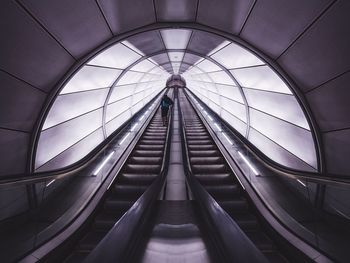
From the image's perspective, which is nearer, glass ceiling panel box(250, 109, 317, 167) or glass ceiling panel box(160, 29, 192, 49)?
glass ceiling panel box(250, 109, 317, 167)

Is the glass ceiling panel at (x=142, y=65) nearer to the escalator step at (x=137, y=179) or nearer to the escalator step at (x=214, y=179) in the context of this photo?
the escalator step at (x=137, y=179)

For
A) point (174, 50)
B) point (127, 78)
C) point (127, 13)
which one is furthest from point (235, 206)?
point (127, 78)

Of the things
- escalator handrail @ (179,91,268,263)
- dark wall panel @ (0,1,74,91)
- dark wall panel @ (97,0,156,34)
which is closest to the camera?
escalator handrail @ (179,91,268,263)

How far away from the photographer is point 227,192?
4.00 m

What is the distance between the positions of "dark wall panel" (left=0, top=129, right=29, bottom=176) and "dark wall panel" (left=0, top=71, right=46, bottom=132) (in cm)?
18

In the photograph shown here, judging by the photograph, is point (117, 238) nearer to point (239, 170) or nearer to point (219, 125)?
point (239, 170)

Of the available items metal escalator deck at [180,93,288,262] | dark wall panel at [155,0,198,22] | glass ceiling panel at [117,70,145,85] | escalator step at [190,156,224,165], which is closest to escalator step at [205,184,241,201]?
metal escalator deck at [180,93,288,262]

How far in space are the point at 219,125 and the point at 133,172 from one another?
5211mm

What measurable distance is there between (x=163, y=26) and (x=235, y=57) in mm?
2865

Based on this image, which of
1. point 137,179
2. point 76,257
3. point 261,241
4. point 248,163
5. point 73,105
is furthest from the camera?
point 73,105

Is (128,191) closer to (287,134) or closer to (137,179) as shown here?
(137,179)

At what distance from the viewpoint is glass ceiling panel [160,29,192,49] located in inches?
244

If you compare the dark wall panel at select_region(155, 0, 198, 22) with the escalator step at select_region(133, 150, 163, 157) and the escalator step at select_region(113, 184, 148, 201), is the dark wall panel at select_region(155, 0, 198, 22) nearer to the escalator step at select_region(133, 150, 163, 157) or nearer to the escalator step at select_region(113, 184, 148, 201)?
the escalator step at select_region(133, 150, 163, 157)

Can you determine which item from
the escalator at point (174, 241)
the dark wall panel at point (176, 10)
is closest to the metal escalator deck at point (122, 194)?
the escalator at point (174, 241)
